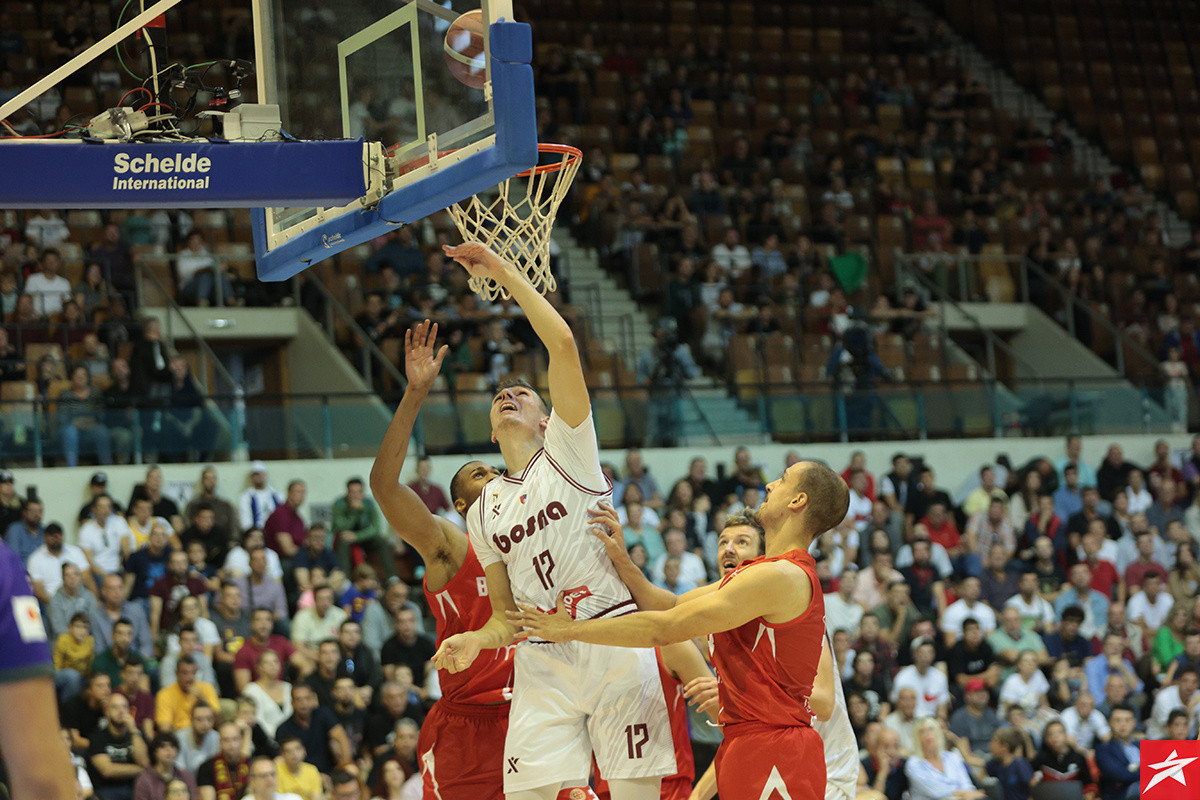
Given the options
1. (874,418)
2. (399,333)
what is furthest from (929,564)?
(399,333)

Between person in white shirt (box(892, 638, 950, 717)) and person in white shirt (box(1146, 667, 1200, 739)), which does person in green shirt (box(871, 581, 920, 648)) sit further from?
person in white shirt (box(1146, 667, 1200, 739))

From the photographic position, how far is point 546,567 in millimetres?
5215

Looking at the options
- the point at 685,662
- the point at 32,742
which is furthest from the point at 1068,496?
the point at 32,742

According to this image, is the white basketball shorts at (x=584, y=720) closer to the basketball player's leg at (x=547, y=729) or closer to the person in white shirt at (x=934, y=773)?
the basketball player's leg at (x=547, y=729)

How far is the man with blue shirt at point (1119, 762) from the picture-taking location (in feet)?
36.0

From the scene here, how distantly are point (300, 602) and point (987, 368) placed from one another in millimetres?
8974

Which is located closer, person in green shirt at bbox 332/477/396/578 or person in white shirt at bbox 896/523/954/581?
person in green shirt at bbox 332/477/396/578

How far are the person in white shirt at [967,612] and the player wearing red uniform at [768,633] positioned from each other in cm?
802

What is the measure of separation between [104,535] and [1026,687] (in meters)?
7.40

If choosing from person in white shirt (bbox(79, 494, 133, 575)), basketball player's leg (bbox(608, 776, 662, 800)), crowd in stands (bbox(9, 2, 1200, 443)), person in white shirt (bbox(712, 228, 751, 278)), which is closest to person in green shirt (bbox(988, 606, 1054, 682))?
crowd in stands (bbox(9, 2, 1200, 443))

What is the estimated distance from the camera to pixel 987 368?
669 inches

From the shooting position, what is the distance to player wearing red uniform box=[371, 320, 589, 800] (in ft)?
18.3

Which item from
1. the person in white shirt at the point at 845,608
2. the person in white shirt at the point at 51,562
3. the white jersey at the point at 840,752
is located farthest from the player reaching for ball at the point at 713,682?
the person in white shirt at the point at 51,562

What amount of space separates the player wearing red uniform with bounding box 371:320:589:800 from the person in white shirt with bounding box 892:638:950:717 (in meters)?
6.50
